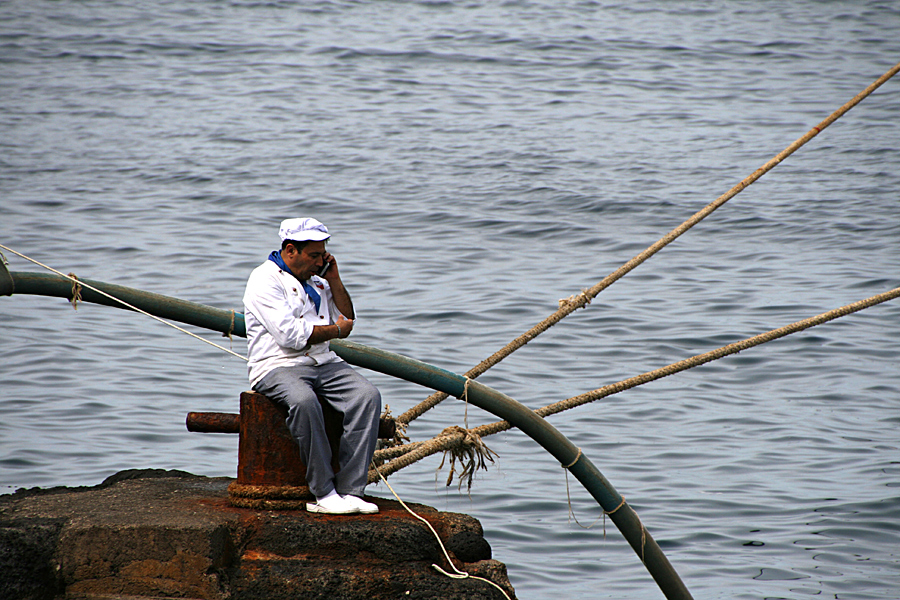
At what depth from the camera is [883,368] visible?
35.7 ft

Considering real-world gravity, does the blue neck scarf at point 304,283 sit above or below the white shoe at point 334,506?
above

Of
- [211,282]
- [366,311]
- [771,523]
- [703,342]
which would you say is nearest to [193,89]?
[211,282]

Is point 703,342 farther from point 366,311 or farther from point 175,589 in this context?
point 175,589

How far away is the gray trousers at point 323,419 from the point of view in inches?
158

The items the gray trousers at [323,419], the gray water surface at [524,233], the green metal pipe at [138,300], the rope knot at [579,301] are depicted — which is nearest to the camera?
the gray trousers at [323,419]

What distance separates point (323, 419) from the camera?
4090 millimetres

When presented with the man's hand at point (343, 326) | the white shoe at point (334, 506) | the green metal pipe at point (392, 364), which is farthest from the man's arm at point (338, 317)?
the white shoe at point (334, 506)

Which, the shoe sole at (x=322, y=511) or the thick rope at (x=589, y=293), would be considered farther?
the thick rope at (x=589, y=293)

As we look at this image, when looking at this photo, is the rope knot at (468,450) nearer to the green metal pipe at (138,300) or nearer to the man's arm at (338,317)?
the man's arm at (338,317)

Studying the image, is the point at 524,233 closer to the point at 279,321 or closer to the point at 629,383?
the point at 629,383

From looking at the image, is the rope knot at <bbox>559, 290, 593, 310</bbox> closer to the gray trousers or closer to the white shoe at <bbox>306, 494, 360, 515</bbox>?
the gray trousers

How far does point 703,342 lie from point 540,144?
10356mm

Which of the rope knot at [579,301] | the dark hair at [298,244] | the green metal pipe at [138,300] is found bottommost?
the rope knot at [579,301]

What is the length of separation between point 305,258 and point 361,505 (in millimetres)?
985
